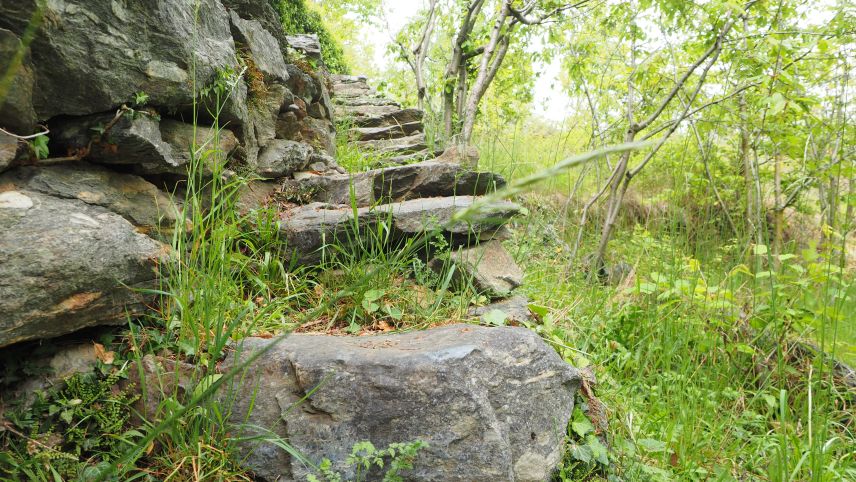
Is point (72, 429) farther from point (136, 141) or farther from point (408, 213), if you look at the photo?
point (408, 213)

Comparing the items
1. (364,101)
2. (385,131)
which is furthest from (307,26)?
(385,131)

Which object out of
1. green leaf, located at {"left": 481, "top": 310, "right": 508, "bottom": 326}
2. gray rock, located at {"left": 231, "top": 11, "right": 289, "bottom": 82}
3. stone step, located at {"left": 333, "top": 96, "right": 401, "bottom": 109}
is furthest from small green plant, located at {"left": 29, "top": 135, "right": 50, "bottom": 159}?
stone step, located at {"left": 333, "top": 96, "right": 401, "bottom": 109}

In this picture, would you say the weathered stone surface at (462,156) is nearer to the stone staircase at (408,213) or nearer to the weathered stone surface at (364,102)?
the stone staircase at (408,213)

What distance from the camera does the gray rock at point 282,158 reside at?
3209 mm

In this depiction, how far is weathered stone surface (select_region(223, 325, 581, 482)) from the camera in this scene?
1672 millimetres

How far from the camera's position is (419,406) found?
1709 millimetres

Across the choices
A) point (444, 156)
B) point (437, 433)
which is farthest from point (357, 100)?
point (437, 433)

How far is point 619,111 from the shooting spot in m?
4.97

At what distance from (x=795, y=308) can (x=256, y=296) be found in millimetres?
2829

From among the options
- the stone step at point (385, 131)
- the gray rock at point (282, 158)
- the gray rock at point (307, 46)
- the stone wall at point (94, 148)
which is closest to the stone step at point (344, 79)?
the gray rock at point (307, 46)

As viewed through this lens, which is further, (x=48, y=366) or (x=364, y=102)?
(x=364, y=102)

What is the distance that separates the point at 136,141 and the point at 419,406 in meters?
1.54

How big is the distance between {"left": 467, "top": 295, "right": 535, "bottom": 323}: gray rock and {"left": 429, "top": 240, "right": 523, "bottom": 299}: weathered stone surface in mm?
70

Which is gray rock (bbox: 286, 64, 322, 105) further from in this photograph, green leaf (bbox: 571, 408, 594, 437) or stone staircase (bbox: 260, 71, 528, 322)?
green leaf (bbox: 571, 408, 594, 437)
